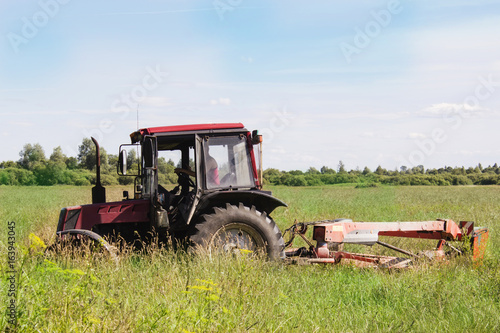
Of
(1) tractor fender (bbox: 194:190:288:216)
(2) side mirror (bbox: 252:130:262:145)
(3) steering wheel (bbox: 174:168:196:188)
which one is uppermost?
(2) side mirror (bbox: 252:130:262:145)

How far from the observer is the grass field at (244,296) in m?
3.78

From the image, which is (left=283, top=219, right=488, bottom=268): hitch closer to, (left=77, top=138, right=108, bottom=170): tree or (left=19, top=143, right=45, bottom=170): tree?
(left=77, top=138, right=108, bottom=170): tree

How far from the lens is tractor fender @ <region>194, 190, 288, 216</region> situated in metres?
6.64

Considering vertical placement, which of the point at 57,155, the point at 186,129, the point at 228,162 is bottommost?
the point at 228,162

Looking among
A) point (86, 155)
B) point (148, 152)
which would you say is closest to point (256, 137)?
point (148, 152)

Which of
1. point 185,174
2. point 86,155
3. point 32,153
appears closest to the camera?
point 185,174

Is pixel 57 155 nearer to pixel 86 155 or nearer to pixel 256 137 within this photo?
pixel 86 155

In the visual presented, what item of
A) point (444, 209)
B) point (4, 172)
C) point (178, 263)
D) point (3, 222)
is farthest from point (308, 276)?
point (4, 172)

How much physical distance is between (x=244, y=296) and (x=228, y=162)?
2.71 m

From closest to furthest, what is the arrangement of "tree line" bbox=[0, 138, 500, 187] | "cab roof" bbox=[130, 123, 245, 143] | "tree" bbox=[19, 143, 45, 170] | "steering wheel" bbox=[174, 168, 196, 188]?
"cab roof" bbox=[130, 123, 245, 143], "steering wheel" bbox=[174, 168, 196, 188], "tree line" bbox=[0, 138, 500, 187], "tree" bbox=[19, 143, 45, 170]

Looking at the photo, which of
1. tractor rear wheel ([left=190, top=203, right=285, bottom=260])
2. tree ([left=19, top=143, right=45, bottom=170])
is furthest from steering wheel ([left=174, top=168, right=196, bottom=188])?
tree ([left=19, top=143, right=45, bottom=170])

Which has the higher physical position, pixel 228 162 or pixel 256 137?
pixel 256 137

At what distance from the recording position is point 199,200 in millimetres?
6664

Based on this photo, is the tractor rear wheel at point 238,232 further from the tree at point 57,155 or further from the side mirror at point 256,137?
the tree at point 57,155
